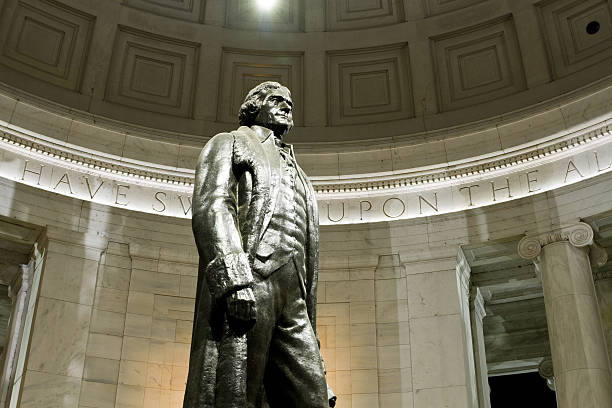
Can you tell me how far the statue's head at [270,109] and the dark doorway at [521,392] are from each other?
1485 centimetres

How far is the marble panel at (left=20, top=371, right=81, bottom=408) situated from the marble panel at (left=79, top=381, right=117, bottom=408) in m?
0.10

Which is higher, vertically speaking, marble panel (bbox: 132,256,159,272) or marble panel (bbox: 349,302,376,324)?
marble panel (bbox: 132,256,159,272)

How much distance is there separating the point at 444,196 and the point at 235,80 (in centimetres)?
503

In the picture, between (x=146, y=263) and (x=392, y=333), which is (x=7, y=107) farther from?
(x=392, y=333)

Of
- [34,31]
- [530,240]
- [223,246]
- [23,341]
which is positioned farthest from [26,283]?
[223,246]

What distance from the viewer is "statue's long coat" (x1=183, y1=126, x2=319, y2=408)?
17.1 ft

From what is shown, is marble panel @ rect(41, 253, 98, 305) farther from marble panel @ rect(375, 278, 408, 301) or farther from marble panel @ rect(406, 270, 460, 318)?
marble panel @ rect(406, 270, 460, 318)

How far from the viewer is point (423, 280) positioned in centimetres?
1367

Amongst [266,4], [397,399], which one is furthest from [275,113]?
[266,4]

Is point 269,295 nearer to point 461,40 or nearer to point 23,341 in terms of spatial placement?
point 23,341

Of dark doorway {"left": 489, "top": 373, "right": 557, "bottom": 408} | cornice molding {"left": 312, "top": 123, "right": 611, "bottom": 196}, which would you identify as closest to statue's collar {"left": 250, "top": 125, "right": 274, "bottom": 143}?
cornice molding {"left": 312, "top": 123, "right": 611, "bottom": 196}

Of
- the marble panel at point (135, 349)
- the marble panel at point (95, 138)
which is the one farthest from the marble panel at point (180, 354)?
the marble panel at point (95, 138)

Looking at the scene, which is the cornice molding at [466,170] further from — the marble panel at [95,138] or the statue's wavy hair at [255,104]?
the statue's wavy hair at [255,104]

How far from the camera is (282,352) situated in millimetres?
5555
